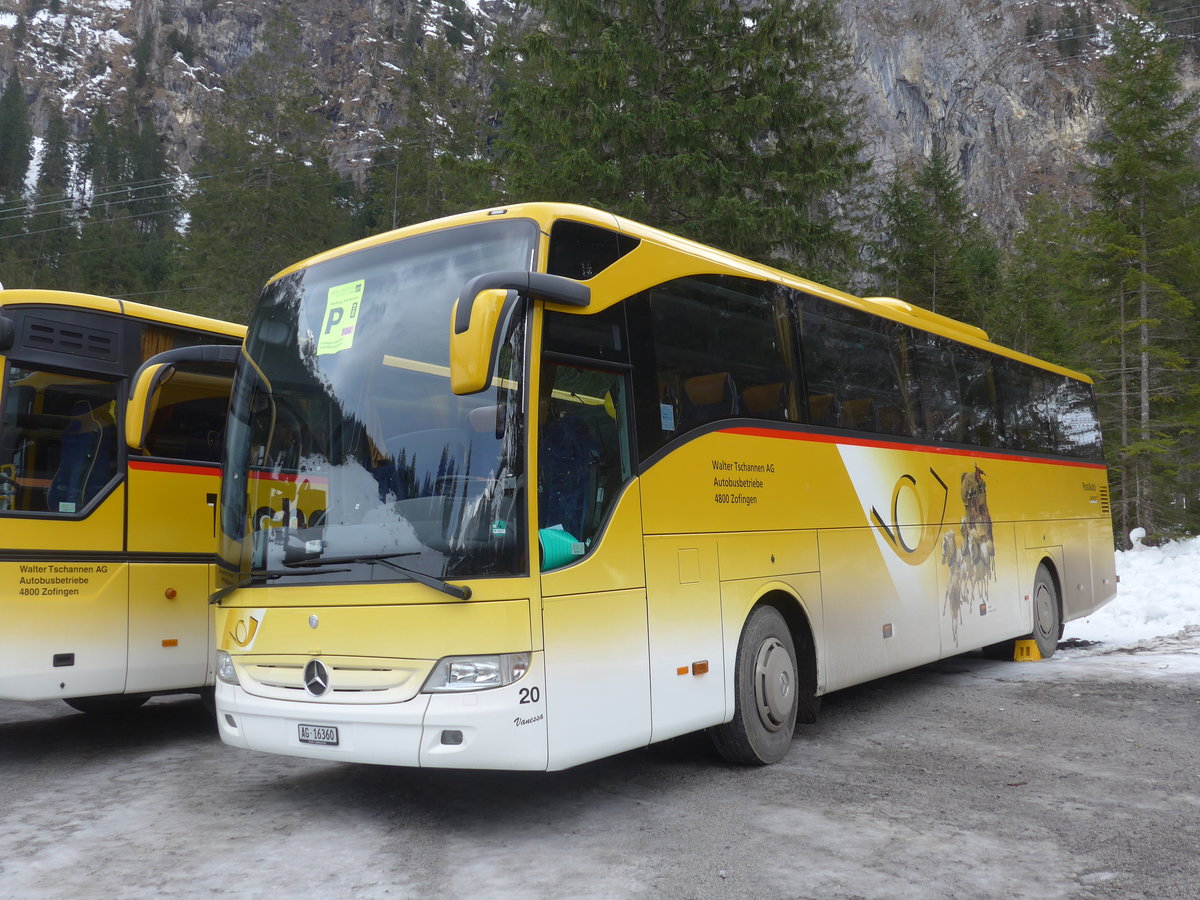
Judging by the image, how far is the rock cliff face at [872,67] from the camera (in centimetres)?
10725

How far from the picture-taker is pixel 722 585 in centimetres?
661

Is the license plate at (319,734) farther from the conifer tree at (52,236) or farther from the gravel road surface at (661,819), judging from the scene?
the conifer tree at (52,236)

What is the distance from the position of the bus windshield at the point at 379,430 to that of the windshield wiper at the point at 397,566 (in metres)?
0.01

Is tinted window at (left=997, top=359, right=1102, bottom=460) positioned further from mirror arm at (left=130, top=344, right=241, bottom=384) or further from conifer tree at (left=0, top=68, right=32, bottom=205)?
conifer tree at (left=0, top=68, right=32, bottom=205)

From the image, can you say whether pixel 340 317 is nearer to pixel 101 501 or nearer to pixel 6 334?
pixel 6 334

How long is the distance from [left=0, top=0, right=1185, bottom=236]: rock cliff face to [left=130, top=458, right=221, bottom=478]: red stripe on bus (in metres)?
82.4

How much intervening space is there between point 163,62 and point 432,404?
152 meters

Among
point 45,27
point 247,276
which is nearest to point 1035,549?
point 247,276

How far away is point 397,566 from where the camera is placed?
5219 mm

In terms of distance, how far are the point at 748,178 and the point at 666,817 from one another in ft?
55.4

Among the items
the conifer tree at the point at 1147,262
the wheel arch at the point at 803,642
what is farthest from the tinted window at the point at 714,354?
the conifer tree at the point at 1147,262

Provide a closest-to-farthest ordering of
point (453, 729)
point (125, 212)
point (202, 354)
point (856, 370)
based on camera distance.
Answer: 1. point (453, 729)
2. point (202, 354)
3. point (856, 370)
4. point (125, 212)

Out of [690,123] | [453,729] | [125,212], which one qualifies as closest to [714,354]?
[453,729]

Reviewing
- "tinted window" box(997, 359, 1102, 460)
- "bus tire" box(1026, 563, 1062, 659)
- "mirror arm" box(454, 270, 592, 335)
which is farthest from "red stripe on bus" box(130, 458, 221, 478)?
"bus tire" box(1026, 563, 1062, 659)
